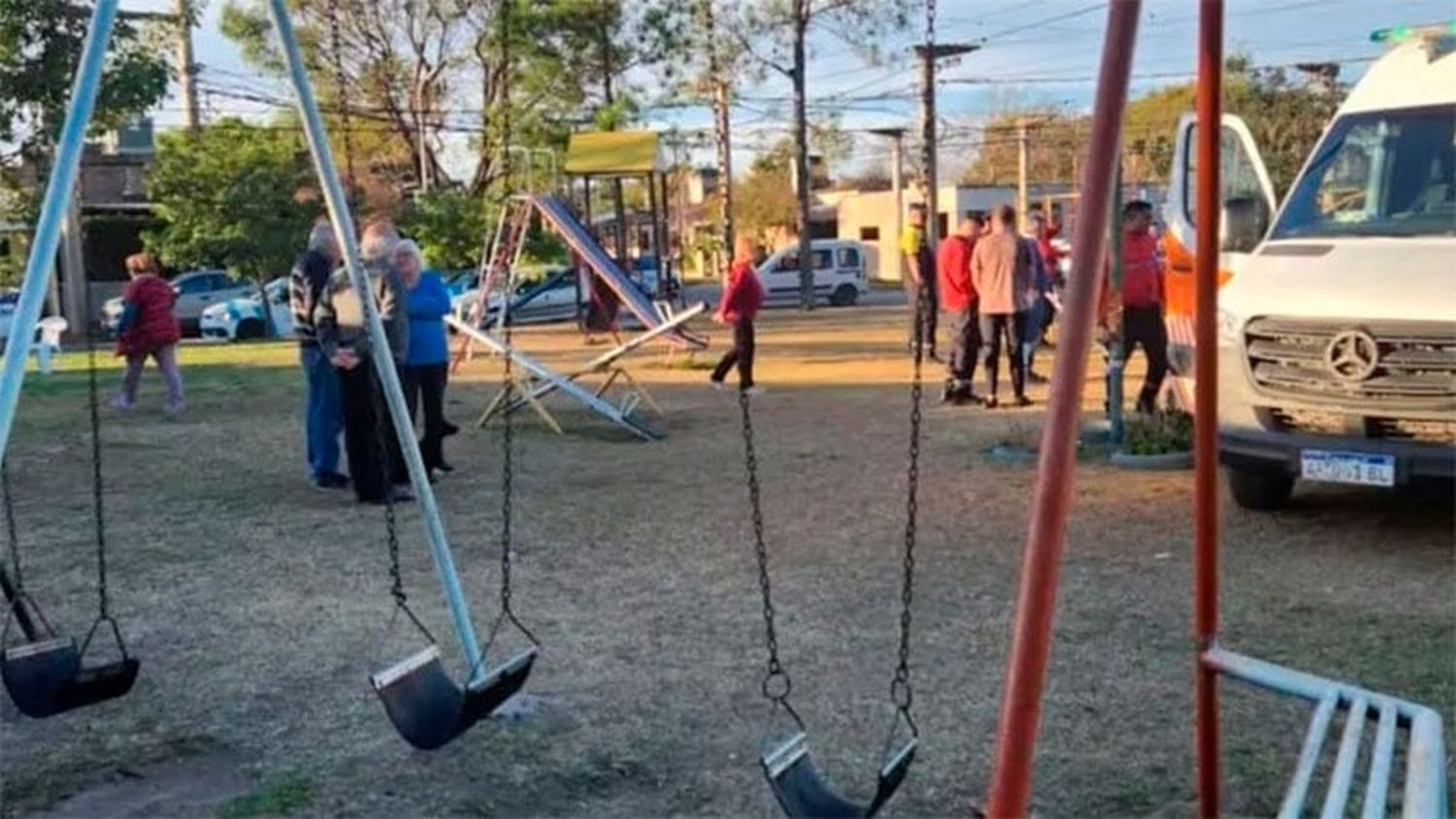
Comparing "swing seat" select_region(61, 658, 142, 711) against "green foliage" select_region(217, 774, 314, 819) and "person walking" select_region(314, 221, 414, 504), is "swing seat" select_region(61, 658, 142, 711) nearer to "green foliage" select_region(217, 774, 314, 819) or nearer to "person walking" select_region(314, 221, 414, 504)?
"green foliage" select_region(217, 774, 314, 819)

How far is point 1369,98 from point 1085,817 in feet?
18.6

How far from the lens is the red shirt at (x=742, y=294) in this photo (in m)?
14.2

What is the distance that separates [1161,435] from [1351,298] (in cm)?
304

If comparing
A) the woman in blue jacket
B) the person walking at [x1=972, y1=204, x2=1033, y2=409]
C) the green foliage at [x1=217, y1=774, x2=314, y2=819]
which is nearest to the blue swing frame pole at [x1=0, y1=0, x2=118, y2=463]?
the green foliage at [x1=217, y1=774, x2=314, y2=819]

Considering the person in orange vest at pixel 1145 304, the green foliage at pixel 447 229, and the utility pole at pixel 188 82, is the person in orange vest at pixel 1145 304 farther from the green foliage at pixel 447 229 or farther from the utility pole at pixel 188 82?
the green foliage at pixel 447 229

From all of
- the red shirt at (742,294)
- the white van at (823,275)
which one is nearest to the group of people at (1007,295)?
the red shirt at (742,294)

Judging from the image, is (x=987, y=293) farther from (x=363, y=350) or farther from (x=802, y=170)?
(x=802, y=170)

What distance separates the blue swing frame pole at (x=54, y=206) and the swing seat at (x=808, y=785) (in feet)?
6.76

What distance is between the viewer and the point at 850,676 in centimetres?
549

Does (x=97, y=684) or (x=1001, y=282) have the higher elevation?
(x=1001, y=282)

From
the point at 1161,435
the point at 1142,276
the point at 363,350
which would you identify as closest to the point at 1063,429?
the point at 363,350

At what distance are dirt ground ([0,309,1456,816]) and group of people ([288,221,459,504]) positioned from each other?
374 mm

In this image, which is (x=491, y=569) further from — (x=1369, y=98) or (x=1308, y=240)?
(x=1369, y=98)

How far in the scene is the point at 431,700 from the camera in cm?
448
